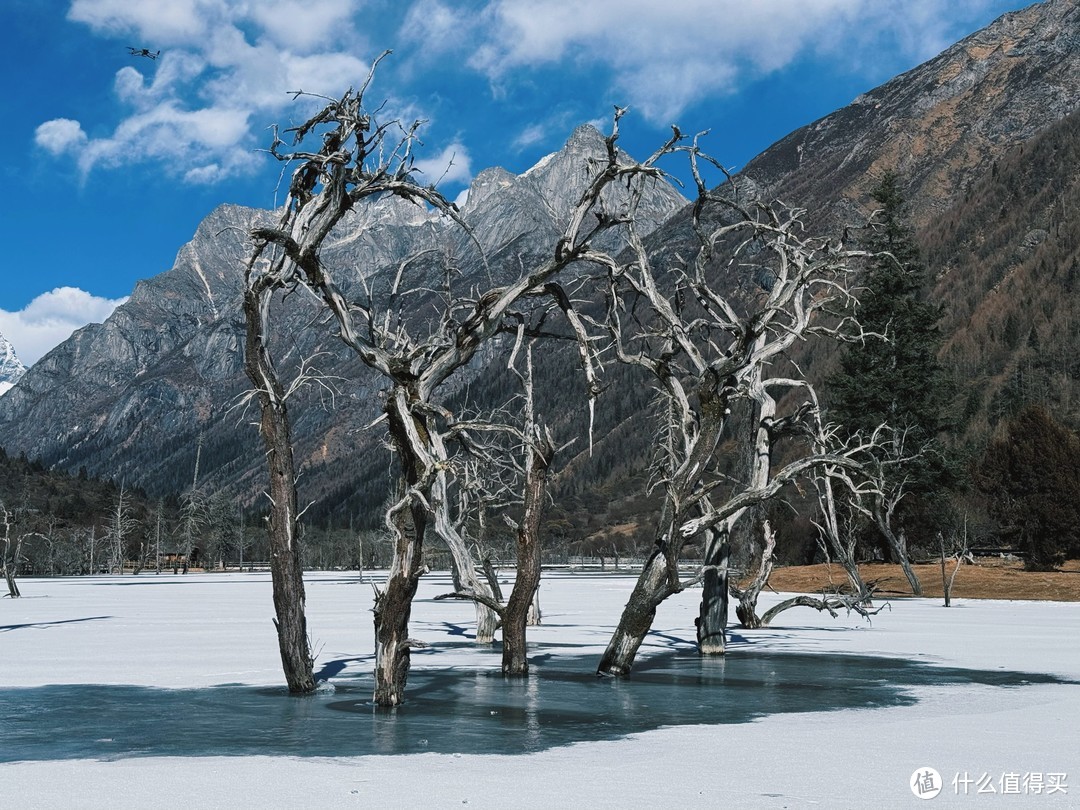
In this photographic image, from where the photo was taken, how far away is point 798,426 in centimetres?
2275

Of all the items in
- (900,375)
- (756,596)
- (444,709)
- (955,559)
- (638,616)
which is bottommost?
(444,709)

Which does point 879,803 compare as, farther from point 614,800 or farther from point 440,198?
point 440,198

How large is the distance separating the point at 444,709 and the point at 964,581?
3789 cm

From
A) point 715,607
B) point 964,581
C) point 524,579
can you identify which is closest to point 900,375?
point 964,581

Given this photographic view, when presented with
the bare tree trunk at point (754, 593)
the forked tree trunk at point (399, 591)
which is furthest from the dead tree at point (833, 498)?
the forked tree trunk at point (399, 591)

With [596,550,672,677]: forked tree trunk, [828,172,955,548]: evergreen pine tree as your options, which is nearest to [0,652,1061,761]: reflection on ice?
[596,550,672,677]: forked tree trunk

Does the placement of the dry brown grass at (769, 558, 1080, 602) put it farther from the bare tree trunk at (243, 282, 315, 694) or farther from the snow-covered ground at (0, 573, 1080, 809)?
the bare tree trunk at (243, 282, 315, 694)

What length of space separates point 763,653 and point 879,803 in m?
14.0

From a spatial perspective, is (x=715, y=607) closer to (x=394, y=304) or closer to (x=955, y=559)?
(x=394, y=304)

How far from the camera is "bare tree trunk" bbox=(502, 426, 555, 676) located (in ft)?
57.4

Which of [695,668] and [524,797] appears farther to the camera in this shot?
[695,668]

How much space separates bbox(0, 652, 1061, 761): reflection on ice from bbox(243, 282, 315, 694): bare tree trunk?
642mm

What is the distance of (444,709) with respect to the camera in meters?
14.0

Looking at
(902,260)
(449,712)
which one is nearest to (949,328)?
(902,260)
